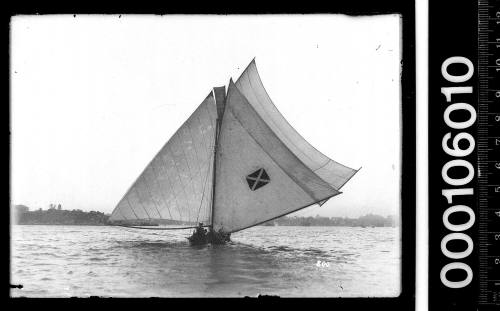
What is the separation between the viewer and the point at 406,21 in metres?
5.15

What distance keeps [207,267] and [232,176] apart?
1.00 m

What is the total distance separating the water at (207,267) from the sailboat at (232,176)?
39 centimetres

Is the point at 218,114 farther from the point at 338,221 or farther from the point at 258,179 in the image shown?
the point at 338,221

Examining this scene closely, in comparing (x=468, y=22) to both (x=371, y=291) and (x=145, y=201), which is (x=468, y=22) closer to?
(x=371, y=291)

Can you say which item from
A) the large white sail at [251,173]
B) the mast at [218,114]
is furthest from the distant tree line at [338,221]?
the mast at [218,114]

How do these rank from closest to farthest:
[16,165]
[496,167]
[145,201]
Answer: [496,167] < [16,165] < [145,201]

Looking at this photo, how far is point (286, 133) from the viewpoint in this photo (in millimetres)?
5680

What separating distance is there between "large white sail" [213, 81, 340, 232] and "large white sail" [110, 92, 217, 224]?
14cm

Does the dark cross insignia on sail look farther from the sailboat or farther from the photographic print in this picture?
the photographic print

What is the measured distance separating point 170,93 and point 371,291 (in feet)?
8.08

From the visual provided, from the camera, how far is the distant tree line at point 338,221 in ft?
17.2

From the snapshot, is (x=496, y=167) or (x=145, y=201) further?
(x=145, y=201)

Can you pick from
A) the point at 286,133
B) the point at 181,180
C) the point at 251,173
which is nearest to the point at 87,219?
the point at 181,180
